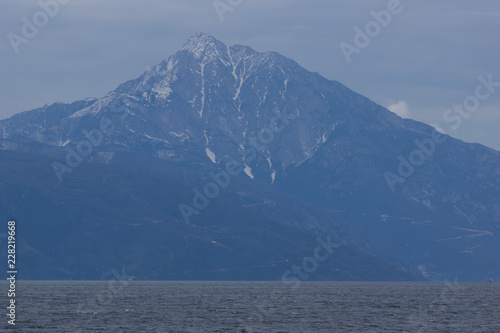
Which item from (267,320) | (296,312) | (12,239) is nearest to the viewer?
(12,239)

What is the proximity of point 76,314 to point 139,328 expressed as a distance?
128ft

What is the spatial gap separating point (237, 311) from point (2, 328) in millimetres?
65413

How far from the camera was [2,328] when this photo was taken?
481 ft

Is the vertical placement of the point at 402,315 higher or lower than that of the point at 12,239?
lower

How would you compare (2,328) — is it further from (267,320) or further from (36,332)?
(267,320)

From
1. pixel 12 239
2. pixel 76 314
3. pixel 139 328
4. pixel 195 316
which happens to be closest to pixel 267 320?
pixel 195 316

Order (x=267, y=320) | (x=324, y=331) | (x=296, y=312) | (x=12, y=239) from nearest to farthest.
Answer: (x=12, y=239) < (x=324, y=331) < (x=267, y=320) < (x=296, y=312)

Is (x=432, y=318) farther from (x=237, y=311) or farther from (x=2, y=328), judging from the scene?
(x=2, y=328)

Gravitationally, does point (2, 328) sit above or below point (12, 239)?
below

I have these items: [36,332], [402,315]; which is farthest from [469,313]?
[36,332]

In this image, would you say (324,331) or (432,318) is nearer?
(324,331)

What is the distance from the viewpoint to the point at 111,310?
651 ft

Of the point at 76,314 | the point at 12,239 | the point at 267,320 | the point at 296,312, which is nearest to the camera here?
the point at 12,239

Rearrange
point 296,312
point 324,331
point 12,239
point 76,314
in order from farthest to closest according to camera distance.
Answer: point 296,312, point 76,314, point 324,331, point 12,239
